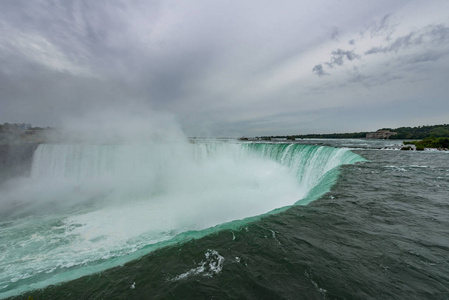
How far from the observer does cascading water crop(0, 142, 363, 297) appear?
5691 millimetres

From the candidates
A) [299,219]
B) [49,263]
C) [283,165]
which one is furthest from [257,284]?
[283,165]

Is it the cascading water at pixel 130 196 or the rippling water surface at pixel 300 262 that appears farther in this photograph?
the cascading water at pixel 130 196

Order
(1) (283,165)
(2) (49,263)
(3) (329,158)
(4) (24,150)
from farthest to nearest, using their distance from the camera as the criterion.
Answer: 1. (4) (24,150)
2. (1) (283,165)
3. (3) (329,158)
4. (2) (49,263)

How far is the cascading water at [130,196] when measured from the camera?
5.69 metres

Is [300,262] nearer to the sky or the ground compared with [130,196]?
nearer to the sky

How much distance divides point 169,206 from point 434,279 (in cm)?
Answer: 1098

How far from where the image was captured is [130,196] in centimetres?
1385

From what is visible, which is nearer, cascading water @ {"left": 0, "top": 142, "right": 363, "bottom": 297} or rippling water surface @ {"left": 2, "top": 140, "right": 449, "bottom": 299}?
rippling water surface @ {"left": 2, "top": 140, "right": 449, "bottom": 299}

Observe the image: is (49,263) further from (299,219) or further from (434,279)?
(434,279)

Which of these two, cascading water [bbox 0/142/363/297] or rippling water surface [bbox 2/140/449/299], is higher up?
rippling water surface [bbox 2/140/449/299]

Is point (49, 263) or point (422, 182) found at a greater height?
point (422, 182)

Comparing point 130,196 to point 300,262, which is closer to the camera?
point 300,262

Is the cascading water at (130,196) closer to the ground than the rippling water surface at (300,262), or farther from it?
closer to the ground

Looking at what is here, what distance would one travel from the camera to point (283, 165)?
1848 cm
